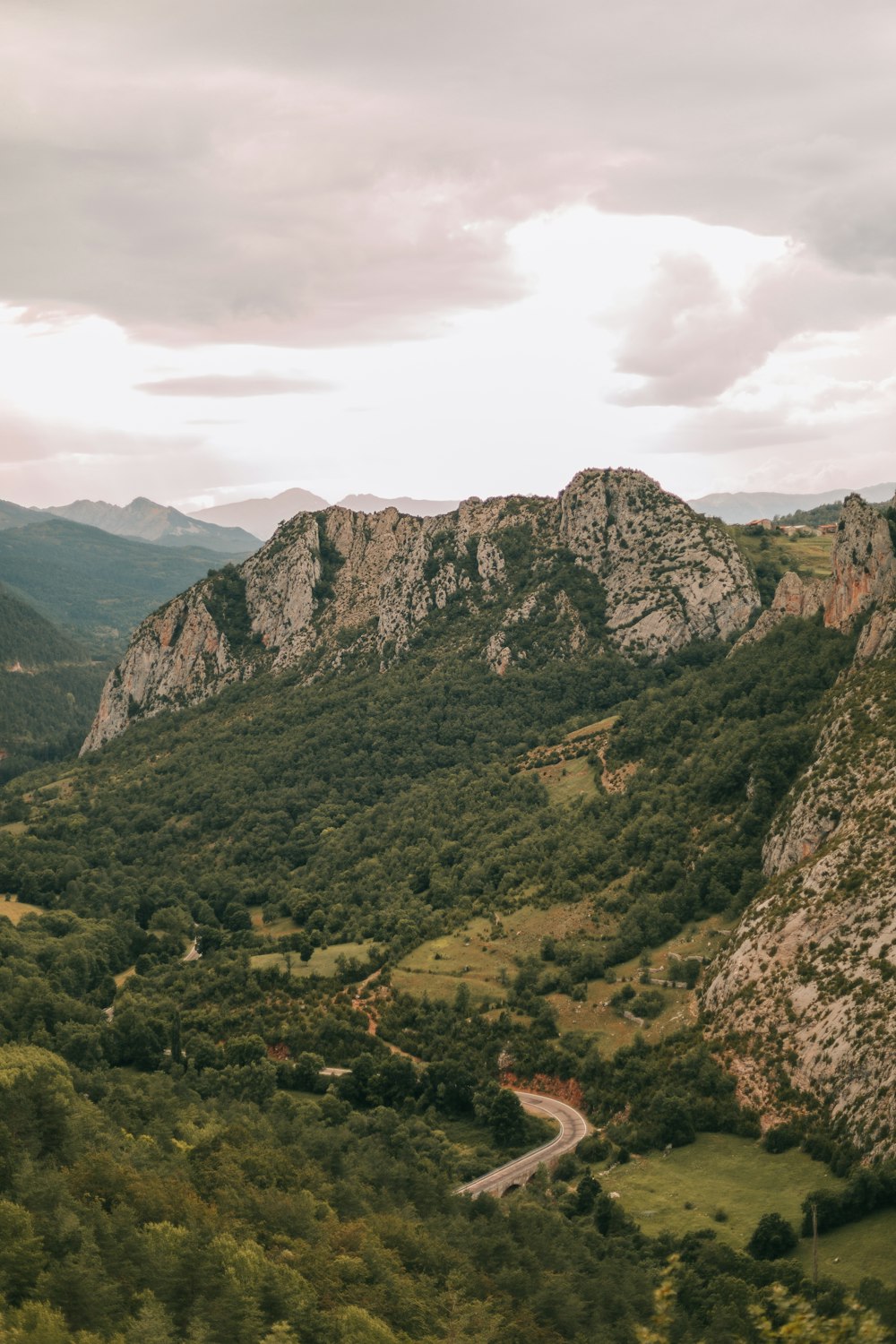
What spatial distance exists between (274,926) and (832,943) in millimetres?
90785

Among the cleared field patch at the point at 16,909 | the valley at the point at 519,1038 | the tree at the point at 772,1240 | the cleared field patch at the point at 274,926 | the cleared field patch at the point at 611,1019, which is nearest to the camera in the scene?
the valley at the point at 519,1038

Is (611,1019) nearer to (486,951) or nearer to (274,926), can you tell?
(486,951)

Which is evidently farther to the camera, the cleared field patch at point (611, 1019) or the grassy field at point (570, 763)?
the grassy field at point (570, 763)

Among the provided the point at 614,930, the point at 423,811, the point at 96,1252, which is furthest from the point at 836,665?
the point at 96,1252

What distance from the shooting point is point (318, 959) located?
144m

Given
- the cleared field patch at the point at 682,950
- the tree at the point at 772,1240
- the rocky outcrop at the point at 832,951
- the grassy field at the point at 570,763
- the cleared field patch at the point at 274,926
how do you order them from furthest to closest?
the grassy field at the point at 570,763
the cleared field patch at the point at 274,926
the cleared field patch at the point at 682,950
the rocky outcrop at the point at 832,951
the tree at the point at 772,1240

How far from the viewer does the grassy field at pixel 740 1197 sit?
73.0m

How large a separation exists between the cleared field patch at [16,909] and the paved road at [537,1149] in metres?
92.4

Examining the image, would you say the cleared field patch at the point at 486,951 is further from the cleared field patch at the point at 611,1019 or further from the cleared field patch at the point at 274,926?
the cleared field patch at the point at 274,926

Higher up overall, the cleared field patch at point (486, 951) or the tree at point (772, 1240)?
the cleared field patch at point (486, 951)

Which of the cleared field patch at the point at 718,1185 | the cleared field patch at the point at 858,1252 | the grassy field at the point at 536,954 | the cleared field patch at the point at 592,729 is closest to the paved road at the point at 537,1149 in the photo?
the cleared field patch at the point at 718,1185

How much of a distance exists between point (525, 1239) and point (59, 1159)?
30.9 m

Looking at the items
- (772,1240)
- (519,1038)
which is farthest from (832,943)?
(519,1038)

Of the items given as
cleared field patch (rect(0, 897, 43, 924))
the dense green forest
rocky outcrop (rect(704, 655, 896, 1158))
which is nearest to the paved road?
the dense green forest
